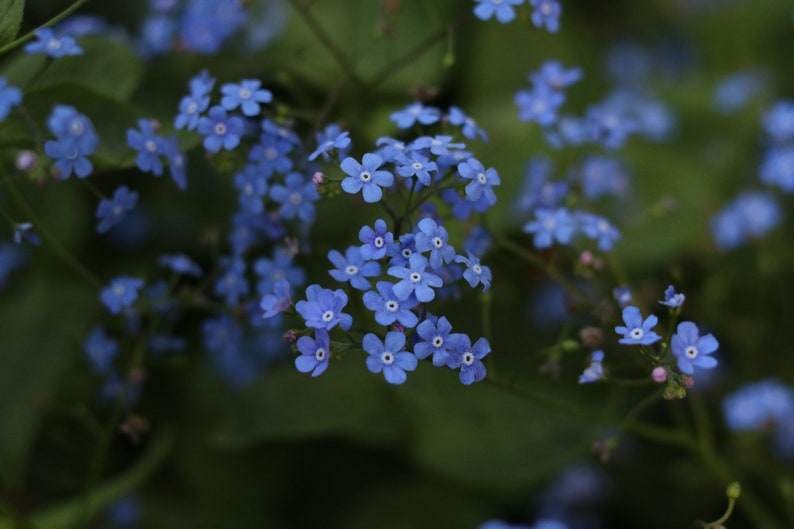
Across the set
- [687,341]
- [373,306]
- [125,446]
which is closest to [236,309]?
[373,306]

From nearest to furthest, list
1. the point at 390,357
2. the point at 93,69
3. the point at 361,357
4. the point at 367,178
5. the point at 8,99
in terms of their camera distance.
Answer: the point at 390,357
the point at 367,178
the point at 8,99
the point at 93,69
the point at 361,357

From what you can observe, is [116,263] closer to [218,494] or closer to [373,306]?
[218,494]

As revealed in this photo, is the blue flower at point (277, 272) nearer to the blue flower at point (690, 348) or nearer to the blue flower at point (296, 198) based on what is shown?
the blue flower at point (296, 198)

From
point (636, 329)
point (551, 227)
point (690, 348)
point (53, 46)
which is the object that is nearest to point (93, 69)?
point (53, 46)

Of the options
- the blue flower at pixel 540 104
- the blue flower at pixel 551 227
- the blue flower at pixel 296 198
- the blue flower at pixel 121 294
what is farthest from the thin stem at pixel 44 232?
the blue flower at pixel 540 104

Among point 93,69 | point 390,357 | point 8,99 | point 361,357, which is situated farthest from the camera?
point 361,357

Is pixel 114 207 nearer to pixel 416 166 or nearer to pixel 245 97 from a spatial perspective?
pixel 245 97

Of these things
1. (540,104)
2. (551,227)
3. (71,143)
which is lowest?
(551,227)
